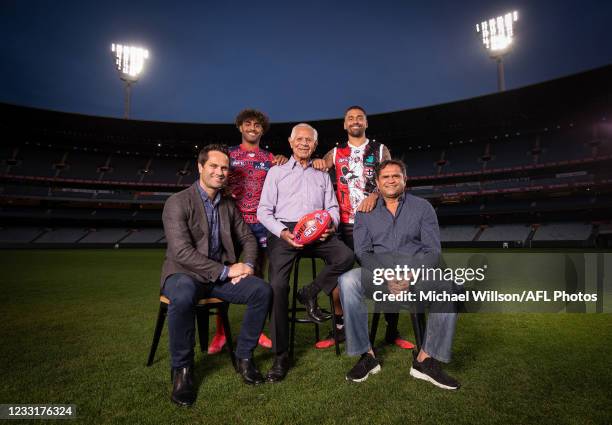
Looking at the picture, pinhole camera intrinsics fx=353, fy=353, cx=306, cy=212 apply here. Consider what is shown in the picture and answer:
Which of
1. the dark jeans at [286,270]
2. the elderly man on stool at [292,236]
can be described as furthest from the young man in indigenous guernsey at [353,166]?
the dark jeans at [286,270]

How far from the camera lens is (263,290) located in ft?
9.52

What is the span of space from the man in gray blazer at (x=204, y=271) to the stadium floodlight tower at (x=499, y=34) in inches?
1012

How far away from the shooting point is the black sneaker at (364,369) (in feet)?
9.02

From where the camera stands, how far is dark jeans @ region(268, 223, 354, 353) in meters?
2.94

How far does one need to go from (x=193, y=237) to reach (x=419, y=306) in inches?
77.2

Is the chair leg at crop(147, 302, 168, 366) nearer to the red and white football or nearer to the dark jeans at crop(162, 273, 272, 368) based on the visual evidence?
the dark jeans at crop(162, 273, 272, 368)

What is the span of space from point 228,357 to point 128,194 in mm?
35723

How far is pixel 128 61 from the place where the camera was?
29.7m

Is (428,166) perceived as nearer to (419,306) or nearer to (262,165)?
(262,165)

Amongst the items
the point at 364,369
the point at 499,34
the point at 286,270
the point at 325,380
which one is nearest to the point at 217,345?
the point at 286,270

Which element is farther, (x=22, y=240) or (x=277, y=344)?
(x=22, y=240)

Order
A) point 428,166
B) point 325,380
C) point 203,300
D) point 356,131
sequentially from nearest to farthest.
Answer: point 325,380
point 203,300
point 356,131
point 428,166

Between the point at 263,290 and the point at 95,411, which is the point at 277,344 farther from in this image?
the point at 95,411

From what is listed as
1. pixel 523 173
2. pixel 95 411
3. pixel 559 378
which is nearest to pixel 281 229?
pixel 95 411
